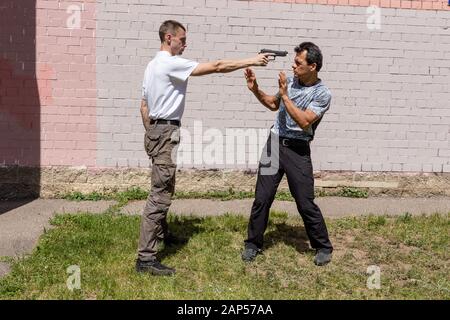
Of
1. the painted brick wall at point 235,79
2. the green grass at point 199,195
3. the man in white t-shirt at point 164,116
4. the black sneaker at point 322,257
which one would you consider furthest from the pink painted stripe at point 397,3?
the black sneaker at point 322,257

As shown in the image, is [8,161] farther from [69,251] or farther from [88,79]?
[69,251]

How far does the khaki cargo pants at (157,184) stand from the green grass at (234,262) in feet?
0.89

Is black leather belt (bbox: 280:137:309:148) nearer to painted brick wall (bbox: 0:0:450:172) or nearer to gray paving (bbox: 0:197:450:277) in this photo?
gray paving (bbox: 0:197:450:277)

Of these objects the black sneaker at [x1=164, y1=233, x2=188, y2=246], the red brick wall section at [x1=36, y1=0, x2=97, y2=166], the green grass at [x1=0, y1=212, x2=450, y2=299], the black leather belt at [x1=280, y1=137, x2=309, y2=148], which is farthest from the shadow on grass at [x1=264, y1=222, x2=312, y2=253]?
the red brick wall section at [x1=36, y1=0, x2=97, y2=166]

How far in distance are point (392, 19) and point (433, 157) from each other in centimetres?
196

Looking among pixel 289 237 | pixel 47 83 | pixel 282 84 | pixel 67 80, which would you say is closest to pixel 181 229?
pixel 289 237

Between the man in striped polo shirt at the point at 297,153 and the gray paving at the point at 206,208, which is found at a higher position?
the man in striped polo shirt at the point at 297,153

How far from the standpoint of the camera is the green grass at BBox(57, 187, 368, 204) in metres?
6.90

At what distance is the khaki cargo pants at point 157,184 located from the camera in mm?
4453

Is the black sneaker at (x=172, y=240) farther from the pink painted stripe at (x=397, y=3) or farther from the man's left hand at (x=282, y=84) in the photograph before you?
the pink painted stripe at (x=397, y=3)

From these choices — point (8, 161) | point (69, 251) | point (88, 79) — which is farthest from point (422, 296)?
point (8, 161)

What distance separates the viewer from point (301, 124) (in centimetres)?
451

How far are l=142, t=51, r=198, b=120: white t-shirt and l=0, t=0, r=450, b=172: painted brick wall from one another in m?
2.44

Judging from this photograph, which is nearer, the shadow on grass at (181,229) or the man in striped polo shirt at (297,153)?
the man in striped polo shirt at (297,153)
